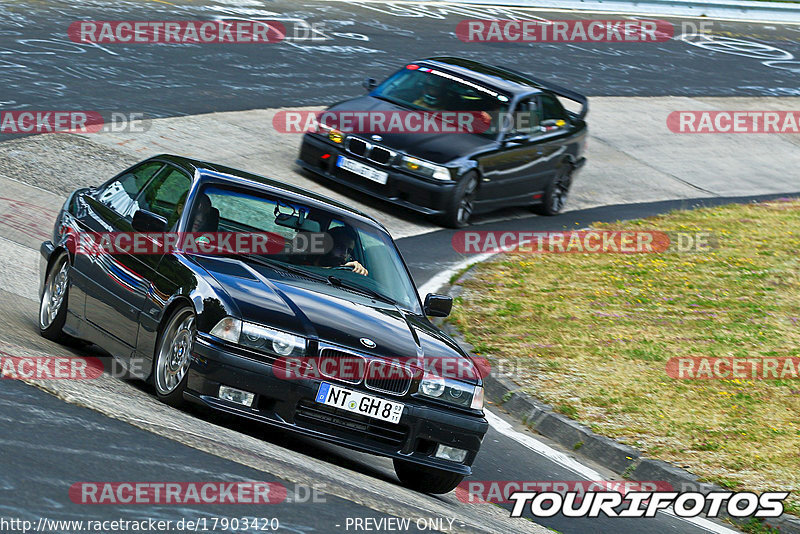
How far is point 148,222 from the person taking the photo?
291 inches

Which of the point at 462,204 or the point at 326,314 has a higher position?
the point at 326,314

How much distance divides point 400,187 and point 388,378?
28.5 feet

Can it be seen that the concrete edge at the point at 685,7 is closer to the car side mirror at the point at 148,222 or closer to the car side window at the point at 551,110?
the car side window at the point at 551,110

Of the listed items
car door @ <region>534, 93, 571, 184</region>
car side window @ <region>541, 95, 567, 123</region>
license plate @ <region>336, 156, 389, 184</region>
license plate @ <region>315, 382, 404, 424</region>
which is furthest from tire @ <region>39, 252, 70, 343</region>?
car side window @ <region>541, 95, 567, 123</region>

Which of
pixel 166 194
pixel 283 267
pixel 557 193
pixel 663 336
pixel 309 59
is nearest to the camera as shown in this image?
pixel 283 267

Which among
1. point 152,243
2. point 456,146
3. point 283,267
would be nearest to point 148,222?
point 152,243

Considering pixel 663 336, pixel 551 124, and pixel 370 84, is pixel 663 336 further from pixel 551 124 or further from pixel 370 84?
pixel 370 84

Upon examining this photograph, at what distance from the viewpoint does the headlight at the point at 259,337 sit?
6562mm

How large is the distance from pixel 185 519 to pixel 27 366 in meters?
2.31

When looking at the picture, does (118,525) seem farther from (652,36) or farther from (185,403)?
(652,36)

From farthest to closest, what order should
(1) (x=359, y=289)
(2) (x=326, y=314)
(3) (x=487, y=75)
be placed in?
(3) (x=487, y=75)
(1) (x=359, y=289)
(2) (x=326, y=314)

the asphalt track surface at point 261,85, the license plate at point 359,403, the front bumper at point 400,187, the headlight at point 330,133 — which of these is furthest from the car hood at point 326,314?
the headlight at point 330,133

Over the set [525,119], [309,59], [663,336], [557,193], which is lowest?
[557,193]

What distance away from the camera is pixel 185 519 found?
503 centimetres
